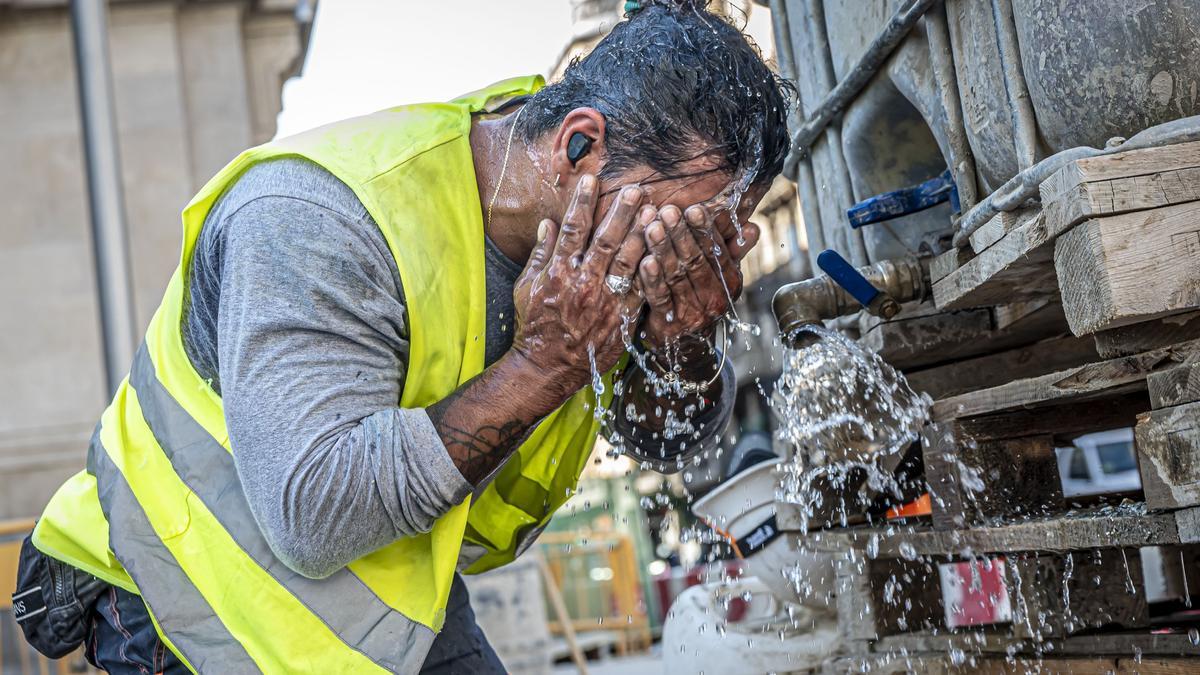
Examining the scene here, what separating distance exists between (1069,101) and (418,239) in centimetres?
114

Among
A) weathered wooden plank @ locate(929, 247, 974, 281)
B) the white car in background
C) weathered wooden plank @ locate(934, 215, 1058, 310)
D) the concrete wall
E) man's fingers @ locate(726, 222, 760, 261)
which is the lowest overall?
the white car in background

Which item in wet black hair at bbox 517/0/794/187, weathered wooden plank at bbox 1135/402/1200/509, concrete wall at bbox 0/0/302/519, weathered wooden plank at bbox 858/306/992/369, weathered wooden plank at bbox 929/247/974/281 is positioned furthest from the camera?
concrete wall at bbox 0/0/302/519

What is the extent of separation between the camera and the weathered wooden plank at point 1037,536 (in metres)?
2.02

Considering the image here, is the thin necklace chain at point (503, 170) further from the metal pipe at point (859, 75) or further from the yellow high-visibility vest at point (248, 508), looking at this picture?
the metal pipe at point (859, 75)

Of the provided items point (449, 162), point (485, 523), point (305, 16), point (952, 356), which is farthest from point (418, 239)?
point (305, 16)

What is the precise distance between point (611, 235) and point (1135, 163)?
81 centimetres

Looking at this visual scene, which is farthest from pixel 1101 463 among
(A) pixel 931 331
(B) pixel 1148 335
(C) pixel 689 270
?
(C) pixel 689 270

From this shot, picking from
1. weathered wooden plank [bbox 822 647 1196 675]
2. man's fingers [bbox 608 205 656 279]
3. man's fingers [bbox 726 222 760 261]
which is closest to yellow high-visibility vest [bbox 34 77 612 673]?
man's fingers [bbox 608 205 656 279]

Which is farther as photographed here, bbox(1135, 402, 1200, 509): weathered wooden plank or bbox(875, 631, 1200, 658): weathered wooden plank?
bbox(875, 631, 1200, 658): weathered wooden plank

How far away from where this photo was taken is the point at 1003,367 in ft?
9.64

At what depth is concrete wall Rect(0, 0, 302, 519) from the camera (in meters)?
8.20

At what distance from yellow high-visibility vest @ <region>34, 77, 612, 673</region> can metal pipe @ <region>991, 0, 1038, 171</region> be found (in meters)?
0.99

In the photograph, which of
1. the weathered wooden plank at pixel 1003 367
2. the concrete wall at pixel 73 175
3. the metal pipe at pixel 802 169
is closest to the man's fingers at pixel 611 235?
the weathered wooden plank at pixel 1003 367

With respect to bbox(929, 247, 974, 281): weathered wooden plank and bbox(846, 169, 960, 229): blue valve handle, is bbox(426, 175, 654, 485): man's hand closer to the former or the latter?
bbox(929, 247, 974, 281): weathered wooden plank
